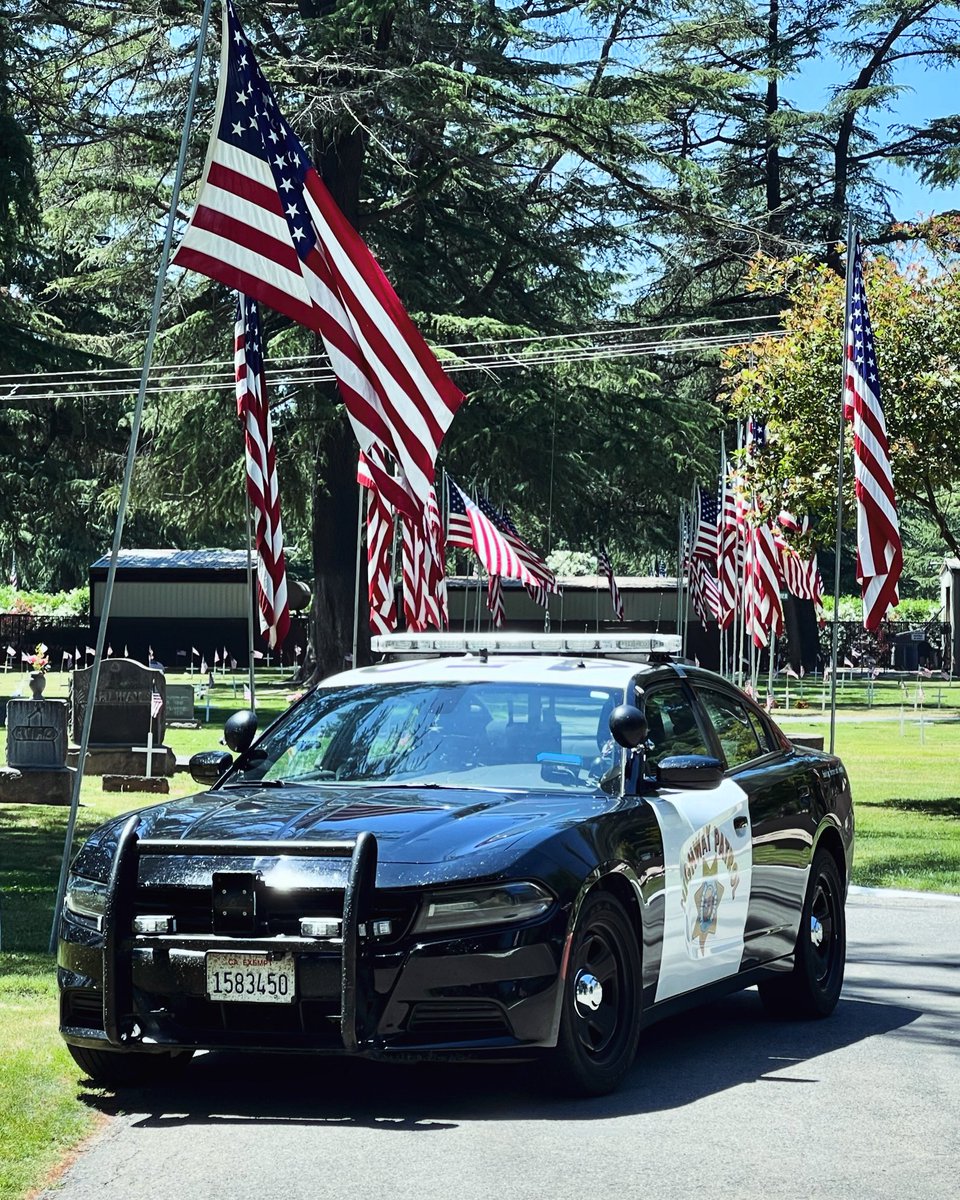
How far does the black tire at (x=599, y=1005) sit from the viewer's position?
677cm

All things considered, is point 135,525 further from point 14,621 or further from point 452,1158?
point 452,1158

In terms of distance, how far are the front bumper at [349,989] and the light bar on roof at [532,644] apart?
210 cm

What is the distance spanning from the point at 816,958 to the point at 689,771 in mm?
2064

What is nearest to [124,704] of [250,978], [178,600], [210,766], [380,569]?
[380,569]

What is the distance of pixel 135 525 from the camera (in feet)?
233

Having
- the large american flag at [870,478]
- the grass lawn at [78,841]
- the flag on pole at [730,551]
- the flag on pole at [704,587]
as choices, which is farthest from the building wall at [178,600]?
the large american flag at [870,478]

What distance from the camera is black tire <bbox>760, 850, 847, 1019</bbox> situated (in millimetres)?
8984

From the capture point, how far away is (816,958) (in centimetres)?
918

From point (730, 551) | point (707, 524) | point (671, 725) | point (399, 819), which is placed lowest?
point (399, 819)

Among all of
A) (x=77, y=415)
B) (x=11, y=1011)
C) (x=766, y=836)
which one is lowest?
(x=11, y=1011)

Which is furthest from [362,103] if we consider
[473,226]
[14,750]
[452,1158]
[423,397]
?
[452,1158]

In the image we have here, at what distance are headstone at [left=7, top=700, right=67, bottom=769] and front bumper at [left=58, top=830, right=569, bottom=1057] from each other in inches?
529

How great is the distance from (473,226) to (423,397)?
976 inches

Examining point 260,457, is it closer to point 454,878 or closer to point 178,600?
point 454,878
